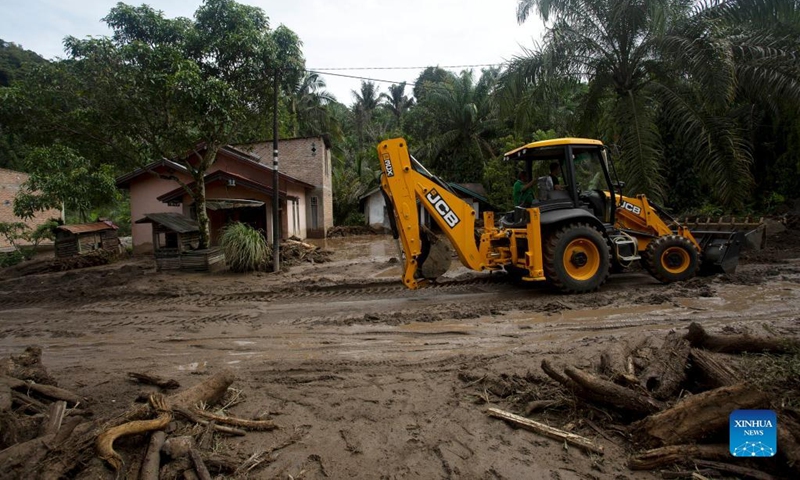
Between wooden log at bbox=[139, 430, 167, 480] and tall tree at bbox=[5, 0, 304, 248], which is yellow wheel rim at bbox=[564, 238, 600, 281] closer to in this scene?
wooden log at bbox=[139, 430, 167, 480]

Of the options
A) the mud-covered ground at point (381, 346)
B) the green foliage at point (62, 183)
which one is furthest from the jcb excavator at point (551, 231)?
the green foliage at point (62, 183)

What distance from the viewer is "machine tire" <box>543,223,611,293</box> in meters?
7.45

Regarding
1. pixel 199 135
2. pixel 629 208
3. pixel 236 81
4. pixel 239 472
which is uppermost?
pixel 236 81

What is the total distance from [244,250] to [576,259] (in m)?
8.38

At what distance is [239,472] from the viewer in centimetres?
277

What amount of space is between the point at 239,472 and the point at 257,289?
7.05 metres

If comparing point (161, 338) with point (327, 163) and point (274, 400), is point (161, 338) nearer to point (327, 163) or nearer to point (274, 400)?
point (274, 400)

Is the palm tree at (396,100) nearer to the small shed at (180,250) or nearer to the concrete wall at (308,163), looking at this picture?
the concrete wall at (308,163)

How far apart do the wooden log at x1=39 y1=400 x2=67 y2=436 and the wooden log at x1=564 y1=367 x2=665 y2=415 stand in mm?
3774

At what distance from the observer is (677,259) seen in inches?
320

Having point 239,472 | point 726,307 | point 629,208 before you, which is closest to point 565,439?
point 239,472

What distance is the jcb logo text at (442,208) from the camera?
Result: 742 centimetres

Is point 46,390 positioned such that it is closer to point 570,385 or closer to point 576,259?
point 570,385

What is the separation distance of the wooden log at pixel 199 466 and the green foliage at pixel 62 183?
662 inches
